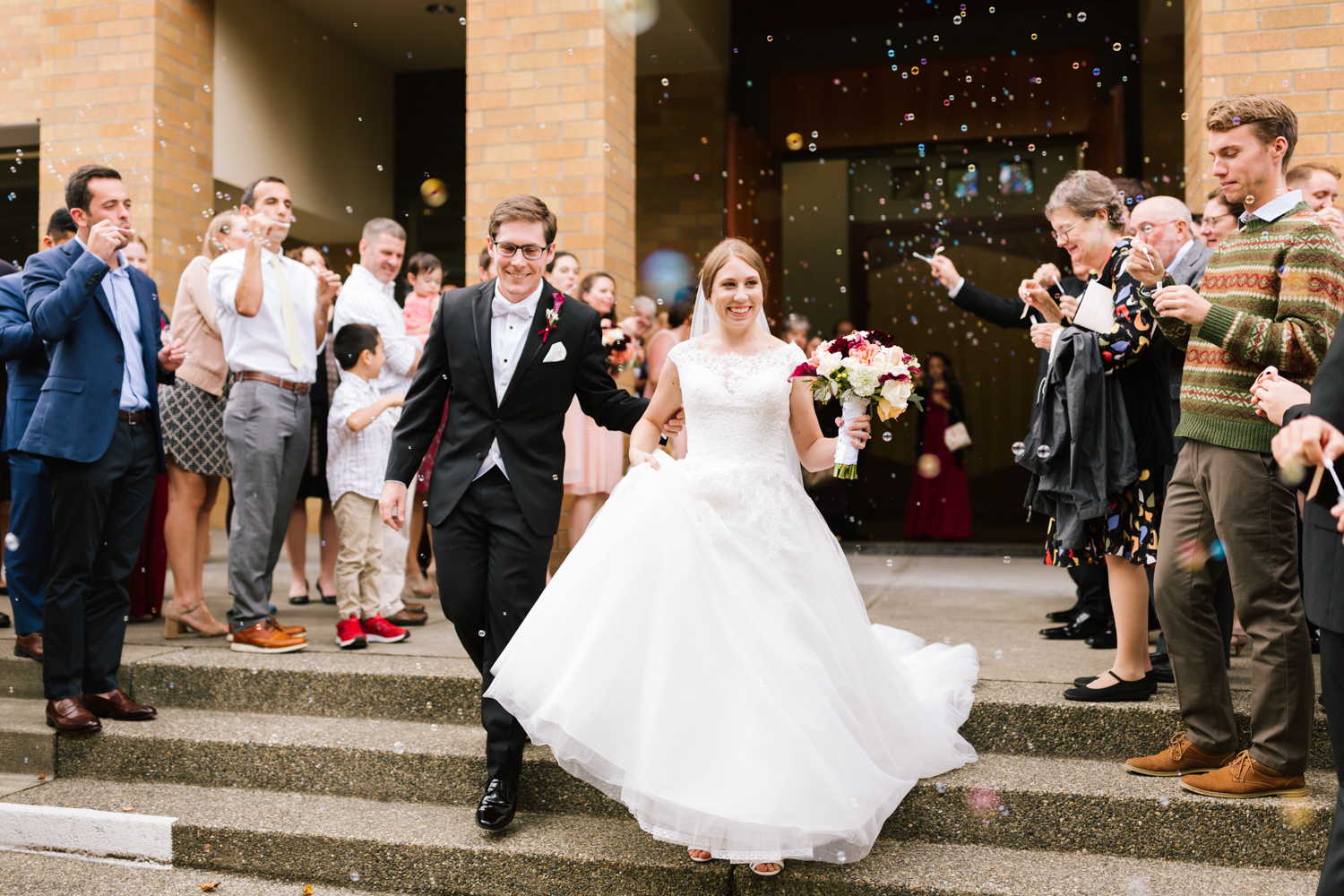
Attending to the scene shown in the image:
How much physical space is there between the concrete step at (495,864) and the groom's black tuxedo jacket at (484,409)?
1.02 m

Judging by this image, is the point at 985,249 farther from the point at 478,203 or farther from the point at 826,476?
the point at 478,203

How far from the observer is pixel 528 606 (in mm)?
3318

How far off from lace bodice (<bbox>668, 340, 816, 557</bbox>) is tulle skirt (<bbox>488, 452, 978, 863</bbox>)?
0.01 m

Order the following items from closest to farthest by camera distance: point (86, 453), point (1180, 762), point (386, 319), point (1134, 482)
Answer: point (1180, 762), point (1134, 482), point (86, 453), point (386, 319)

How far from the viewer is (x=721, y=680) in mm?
2715

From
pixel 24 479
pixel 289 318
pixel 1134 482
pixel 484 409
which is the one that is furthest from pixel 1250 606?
pixel 24 479

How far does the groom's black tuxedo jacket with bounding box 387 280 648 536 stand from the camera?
3299 mm

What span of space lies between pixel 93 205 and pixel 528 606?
2279mm

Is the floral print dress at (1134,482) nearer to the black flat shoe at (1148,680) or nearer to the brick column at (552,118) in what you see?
the black flat shoe at (1148,680)

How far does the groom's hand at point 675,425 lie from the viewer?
3482 millimetres

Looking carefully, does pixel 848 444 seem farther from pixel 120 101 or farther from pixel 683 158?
pixel 683 158

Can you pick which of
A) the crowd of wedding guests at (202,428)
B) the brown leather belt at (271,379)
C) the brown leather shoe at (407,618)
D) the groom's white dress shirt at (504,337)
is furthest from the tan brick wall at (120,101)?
the groom's white dress shirt at (504,337)

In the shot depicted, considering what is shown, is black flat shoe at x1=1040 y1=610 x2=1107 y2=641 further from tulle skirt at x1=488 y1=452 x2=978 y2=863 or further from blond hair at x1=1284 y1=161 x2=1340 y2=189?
blond hair at x1=1284 y1=161 x2=1340 y2=189

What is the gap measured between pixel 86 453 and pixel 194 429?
1.14m
